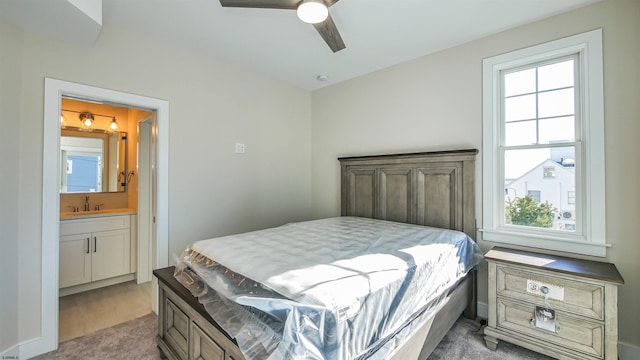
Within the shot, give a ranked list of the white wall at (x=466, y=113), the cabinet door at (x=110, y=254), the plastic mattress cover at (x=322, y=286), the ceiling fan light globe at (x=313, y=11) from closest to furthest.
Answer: the plastic mattress cover at (x=322, y=286)
the ceiling fan light globe at (x=313, y=11)
the white wall at (x=466, y=113)
the cabinet door at (x=110, y=254)

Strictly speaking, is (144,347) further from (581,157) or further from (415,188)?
(581,157)

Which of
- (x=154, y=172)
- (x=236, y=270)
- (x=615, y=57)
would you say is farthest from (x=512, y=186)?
(x=154, y=172)

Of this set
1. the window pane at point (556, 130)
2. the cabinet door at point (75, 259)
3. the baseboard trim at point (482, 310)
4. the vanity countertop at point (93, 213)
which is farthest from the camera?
the vanity countertop at point (93, 213)

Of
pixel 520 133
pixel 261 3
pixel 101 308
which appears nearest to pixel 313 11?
pixel 261 3

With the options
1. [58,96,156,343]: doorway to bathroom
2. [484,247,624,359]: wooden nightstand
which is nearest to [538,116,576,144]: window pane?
[484,247,624,359]: wooden nightstand

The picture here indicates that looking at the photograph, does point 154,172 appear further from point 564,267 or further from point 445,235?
point 564,267

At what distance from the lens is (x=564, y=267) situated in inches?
72.7

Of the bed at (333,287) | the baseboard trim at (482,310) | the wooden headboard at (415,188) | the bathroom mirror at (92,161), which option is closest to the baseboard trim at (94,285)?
the bathroom mirror at (92,161)

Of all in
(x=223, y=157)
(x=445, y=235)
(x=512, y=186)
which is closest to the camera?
(x=445, y=235)

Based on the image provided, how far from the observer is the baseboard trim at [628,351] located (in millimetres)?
1871

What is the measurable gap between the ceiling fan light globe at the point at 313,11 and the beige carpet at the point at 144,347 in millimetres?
2483

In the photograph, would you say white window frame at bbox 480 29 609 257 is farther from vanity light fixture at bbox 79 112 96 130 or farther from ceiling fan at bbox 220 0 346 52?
vanity light fixture at bbox 79 112 96 130

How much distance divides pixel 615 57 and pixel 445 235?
5.95ft

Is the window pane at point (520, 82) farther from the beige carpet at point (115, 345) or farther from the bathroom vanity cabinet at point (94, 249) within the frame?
the bathroom vanity cabinet at point (94, 249)
